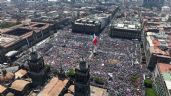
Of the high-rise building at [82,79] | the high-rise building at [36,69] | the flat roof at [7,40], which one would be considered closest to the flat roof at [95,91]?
the high-rise building at [36,69]

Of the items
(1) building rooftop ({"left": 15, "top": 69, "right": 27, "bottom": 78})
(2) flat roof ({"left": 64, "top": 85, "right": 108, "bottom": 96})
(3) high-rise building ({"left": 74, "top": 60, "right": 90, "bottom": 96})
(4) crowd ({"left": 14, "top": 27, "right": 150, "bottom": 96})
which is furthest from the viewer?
(4) crowd ({"left": 14, "top": 27, "right": 150, "bottom": 96})

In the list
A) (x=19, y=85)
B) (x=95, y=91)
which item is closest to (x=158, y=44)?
(x=95, y=91)

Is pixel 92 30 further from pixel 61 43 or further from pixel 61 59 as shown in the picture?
pixel 61 59

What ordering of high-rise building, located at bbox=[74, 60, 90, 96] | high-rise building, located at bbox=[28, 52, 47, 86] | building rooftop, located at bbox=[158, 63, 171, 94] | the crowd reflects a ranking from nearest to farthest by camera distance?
high-rise building, located at bbox=[74, 60, 90, 96] → high-rise building, located at bbox=[28, 52, 47, 86] → building rooftop, located at bbox=[158, 63, 171, 94] → the crowd

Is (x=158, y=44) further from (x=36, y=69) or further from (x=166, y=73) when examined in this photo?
(x=36, y=69)

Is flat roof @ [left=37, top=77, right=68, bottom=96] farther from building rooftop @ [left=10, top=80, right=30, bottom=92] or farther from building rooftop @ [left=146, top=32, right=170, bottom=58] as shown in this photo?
building rooftop @ [left=146, top=32, right=170, bottom=58]

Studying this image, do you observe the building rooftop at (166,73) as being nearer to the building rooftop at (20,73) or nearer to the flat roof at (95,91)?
the flat roof at (95,91)

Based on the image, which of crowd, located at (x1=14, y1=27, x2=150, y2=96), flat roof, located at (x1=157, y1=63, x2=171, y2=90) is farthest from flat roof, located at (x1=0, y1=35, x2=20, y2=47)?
flat roof, located at (x1=157, y1=63, x2=171, y2=90)

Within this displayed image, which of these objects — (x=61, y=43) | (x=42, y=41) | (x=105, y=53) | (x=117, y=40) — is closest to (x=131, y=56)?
(x=105, y=53)
